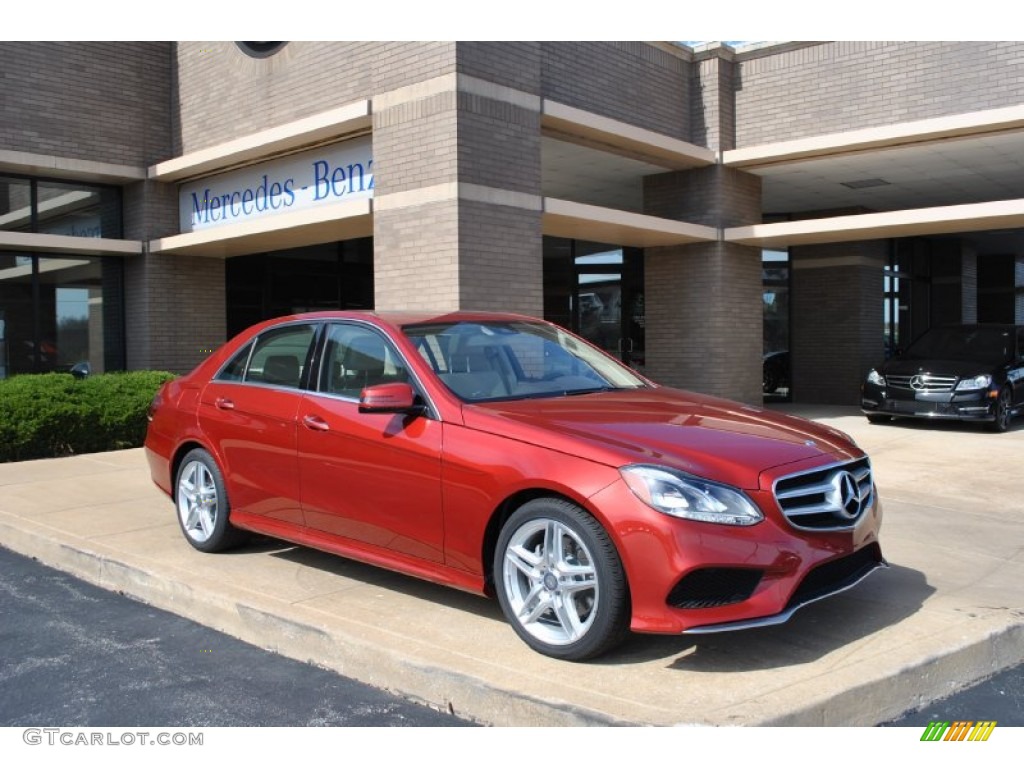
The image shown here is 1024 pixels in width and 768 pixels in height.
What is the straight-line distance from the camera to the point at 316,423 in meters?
5.17

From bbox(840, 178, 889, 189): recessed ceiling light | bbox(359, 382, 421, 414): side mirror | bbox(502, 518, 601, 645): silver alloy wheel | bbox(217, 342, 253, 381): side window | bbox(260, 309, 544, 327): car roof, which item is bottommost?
bbox(502, 518, 601, 645): silver alloy wheel

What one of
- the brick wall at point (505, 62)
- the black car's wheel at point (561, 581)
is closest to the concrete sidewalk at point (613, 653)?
the black car's wheel at point (561, 581)

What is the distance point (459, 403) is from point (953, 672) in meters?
2.46

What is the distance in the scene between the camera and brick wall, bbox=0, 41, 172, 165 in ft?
43.8

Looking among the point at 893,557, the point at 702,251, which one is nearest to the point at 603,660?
the point at 893,557

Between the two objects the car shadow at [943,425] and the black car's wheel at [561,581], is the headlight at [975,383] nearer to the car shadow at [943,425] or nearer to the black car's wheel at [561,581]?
the car shadow at [943,425]

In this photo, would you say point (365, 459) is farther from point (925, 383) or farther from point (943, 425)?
point (943, 425)

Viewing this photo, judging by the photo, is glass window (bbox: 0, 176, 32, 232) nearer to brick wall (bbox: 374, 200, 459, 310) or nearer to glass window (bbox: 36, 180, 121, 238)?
glass window (bbox: 36, 180, 121, 238)

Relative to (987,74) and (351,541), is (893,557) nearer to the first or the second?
(351,541)

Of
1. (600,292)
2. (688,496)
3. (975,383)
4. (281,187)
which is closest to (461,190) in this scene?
(281,187)

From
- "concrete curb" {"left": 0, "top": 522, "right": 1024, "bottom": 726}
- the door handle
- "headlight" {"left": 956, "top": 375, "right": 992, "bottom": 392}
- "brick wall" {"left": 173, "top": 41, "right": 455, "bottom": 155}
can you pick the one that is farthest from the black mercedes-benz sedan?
the door handle

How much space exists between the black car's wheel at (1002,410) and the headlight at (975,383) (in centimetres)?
22

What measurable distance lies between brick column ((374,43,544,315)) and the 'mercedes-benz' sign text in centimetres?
72

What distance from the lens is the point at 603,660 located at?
13.2 ft
